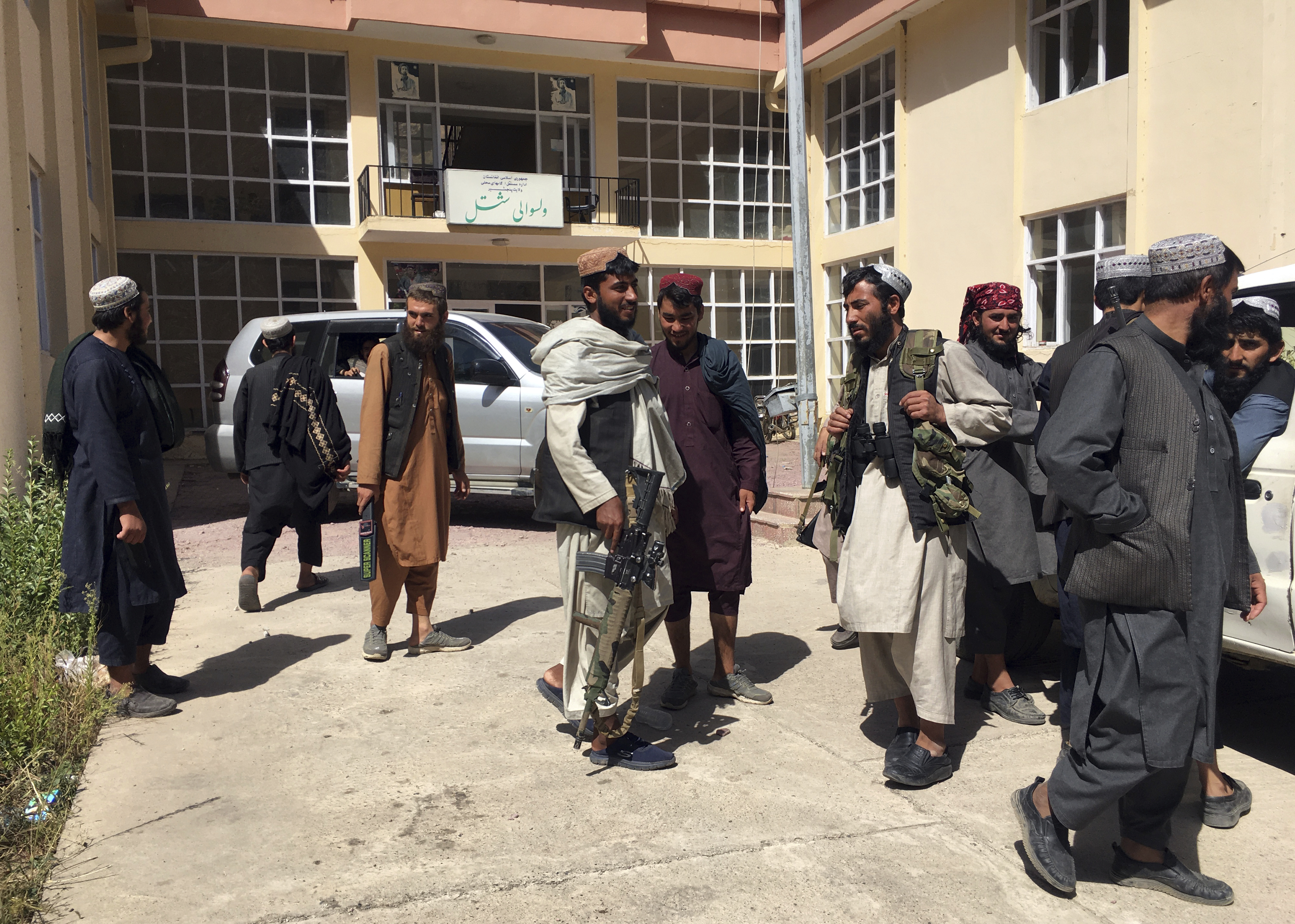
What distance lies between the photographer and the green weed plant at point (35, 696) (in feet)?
10.7

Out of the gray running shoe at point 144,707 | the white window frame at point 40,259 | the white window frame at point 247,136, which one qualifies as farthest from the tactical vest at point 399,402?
the white window frame at point 247,136

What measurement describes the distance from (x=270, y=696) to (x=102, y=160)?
534 inches

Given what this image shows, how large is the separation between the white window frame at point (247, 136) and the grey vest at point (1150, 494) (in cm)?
1663

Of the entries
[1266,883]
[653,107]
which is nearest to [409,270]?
[653,107]

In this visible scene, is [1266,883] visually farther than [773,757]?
No

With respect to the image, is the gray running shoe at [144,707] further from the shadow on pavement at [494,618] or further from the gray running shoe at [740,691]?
the gray running shoe at [740,691]

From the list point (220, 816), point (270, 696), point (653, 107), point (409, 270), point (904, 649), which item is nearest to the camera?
point (220, 816)

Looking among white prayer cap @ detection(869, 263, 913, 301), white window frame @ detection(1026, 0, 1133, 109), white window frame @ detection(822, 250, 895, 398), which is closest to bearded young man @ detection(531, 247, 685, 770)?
white prayer cap @ detection(869, 263, 913, 301)

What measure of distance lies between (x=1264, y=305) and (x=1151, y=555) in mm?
1662

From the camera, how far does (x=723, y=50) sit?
1862 cm

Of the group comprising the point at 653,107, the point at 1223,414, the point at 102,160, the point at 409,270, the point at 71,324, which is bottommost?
the point at 1223,414

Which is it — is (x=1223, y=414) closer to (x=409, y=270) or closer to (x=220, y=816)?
(x=220, y=816)

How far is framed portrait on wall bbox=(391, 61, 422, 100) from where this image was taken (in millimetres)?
17797

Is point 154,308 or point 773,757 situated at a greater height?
point 154,308
